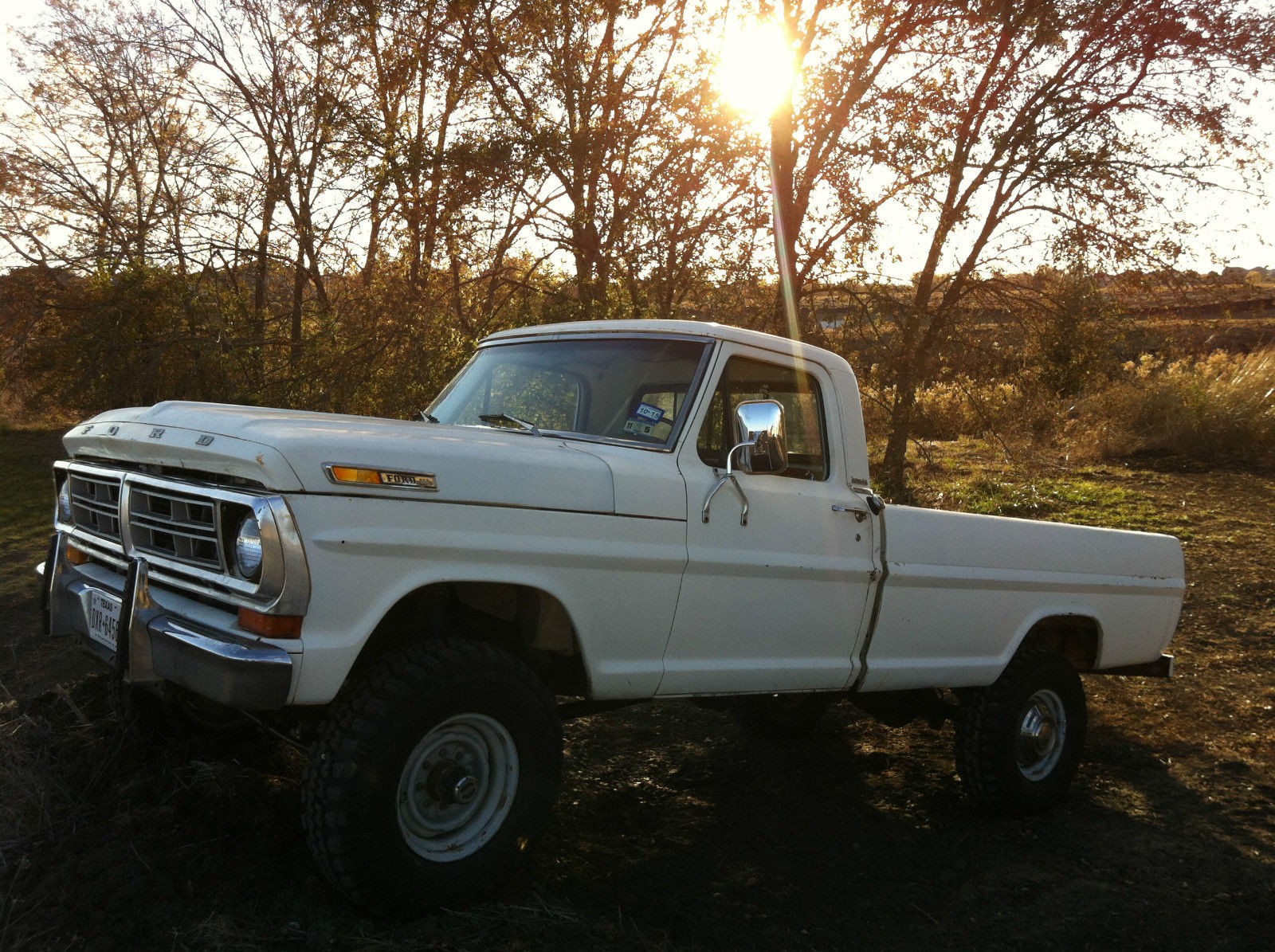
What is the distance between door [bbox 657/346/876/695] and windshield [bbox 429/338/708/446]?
0.15m

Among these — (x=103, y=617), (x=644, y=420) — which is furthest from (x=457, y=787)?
(x=644, y=420)

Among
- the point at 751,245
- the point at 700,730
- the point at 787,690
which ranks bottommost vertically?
the point at 700,730

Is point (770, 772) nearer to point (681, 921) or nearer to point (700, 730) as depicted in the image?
point (700, 730)

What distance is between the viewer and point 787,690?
400 centimetres

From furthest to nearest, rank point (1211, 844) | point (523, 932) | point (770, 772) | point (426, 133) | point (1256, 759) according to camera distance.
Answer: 1. point (426, 133)
2. point (1256, 759)
3. point (770, 772)
4. point (1211, 844)
5. point (523, 932)

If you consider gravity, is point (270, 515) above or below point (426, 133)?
below

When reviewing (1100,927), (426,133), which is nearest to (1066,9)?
(426,133)

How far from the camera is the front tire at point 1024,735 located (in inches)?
180

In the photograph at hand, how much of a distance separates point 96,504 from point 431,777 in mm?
1578

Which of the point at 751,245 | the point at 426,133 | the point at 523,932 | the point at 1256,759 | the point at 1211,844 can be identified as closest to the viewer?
the point at 523,932

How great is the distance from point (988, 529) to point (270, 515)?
3.11 m

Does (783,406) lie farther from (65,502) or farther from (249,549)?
(65,502)

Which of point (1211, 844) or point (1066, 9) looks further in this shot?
point (1066, 9)

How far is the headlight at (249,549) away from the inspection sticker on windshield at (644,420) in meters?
1.48
